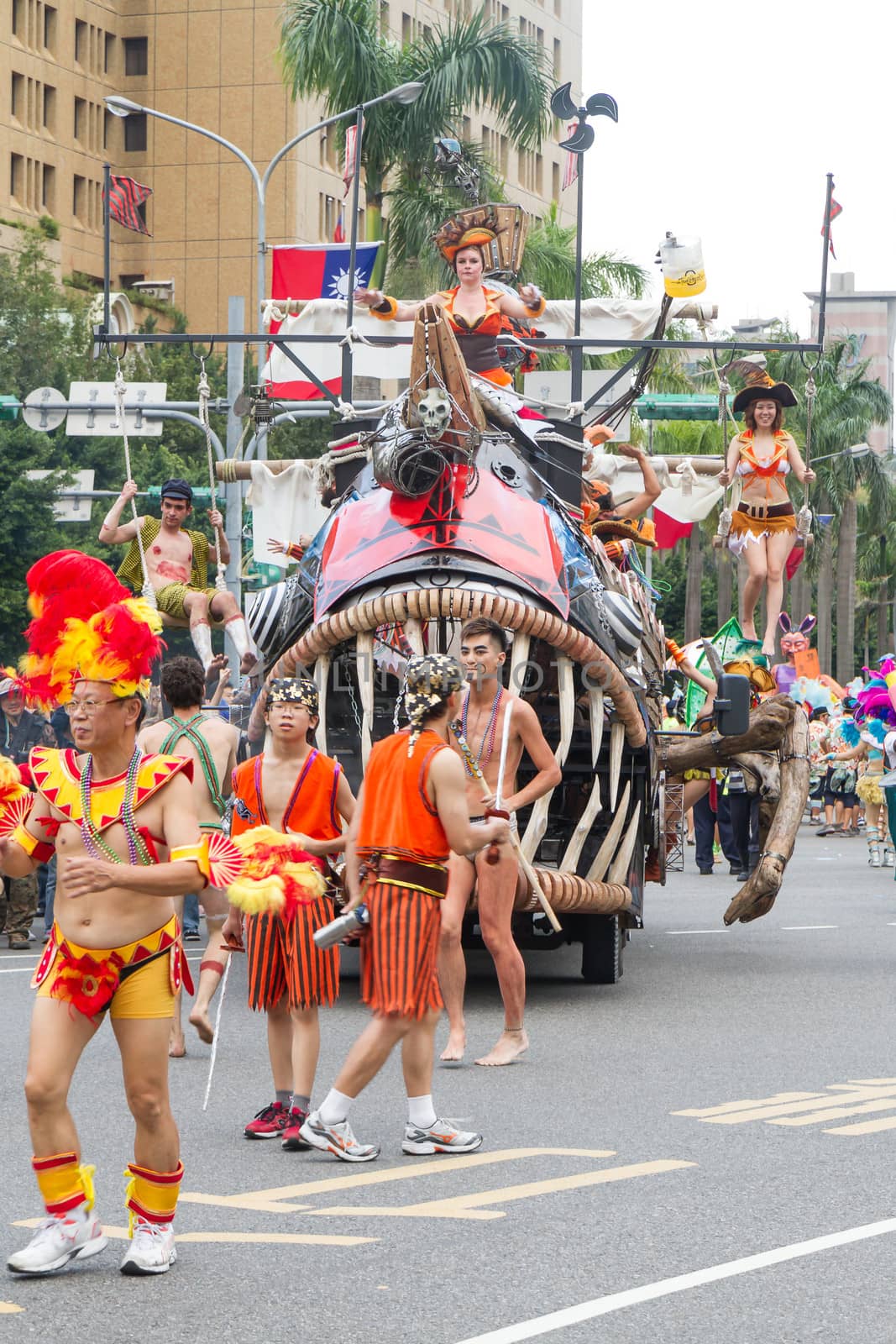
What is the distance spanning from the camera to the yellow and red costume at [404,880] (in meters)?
7.51

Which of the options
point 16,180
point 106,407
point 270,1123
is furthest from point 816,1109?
point 16,180

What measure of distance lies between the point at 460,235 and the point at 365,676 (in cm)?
423

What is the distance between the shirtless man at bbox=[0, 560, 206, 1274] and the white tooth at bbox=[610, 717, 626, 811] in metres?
5.93

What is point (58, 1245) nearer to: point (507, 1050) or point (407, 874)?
point (407, 874)

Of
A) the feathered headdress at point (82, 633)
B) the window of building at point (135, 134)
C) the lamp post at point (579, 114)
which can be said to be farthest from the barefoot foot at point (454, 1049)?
the window of building at point (135, 134)

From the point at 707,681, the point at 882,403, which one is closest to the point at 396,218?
the point at 707,681

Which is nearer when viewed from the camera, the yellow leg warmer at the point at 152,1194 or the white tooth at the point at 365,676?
the yellow leg warmer at the point at 152,1194

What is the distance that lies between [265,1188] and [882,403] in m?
60.3

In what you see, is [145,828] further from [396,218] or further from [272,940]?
[396,218]

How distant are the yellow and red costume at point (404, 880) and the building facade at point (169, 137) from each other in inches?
2653

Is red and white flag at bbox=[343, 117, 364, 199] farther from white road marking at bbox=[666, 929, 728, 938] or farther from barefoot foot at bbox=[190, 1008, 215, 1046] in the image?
barefoot foot at bbox=[190, 1008, 215, 1046]

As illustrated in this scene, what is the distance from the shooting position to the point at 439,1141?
747cm

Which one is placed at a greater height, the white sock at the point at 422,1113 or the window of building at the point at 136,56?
the window of building at the point at 136,56

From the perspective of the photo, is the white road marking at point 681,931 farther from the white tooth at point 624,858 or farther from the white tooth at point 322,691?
the white tooth at point 322,691
